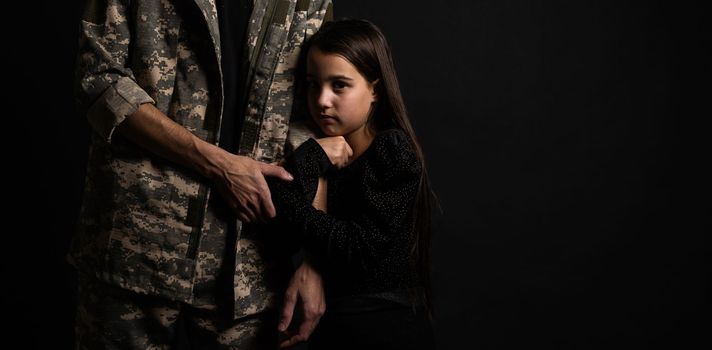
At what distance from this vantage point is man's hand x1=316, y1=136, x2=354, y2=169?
5.25ft

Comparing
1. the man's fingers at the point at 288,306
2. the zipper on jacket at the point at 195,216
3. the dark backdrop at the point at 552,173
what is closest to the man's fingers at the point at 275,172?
the zipper on jacket at the point at 195,216

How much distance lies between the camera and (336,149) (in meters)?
1.61

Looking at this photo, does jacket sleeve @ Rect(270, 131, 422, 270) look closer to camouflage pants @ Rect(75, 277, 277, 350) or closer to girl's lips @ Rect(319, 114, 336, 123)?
girl's lips @ Rect(319, 114, 336, 123)

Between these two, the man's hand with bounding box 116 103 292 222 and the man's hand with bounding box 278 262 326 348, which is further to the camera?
the man's hand with bounding box 278 262 326 348

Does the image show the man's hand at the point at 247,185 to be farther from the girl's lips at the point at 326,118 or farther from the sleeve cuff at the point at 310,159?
the girl's lips at the point at 326,118

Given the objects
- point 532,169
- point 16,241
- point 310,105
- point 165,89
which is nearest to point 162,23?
point 165,89

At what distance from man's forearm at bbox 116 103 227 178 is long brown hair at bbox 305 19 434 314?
1.05 ft

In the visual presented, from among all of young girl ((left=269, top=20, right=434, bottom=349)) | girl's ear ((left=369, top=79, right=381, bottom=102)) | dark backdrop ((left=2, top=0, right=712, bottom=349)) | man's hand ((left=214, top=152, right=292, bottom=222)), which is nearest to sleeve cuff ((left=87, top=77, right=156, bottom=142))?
man's hand ((left=214, top=152, right=292, bottom=222))

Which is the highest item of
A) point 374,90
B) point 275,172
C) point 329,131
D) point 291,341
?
point 374,90

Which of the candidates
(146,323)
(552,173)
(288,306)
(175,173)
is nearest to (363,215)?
(288,306)

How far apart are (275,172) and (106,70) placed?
1.27ft

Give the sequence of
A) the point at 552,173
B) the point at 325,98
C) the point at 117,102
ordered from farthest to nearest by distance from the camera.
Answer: the point at 552,173 → the point at 325,98 → the point at 117,102

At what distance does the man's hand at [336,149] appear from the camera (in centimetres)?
160

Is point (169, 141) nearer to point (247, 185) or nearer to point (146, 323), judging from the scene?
point (247, 185)
